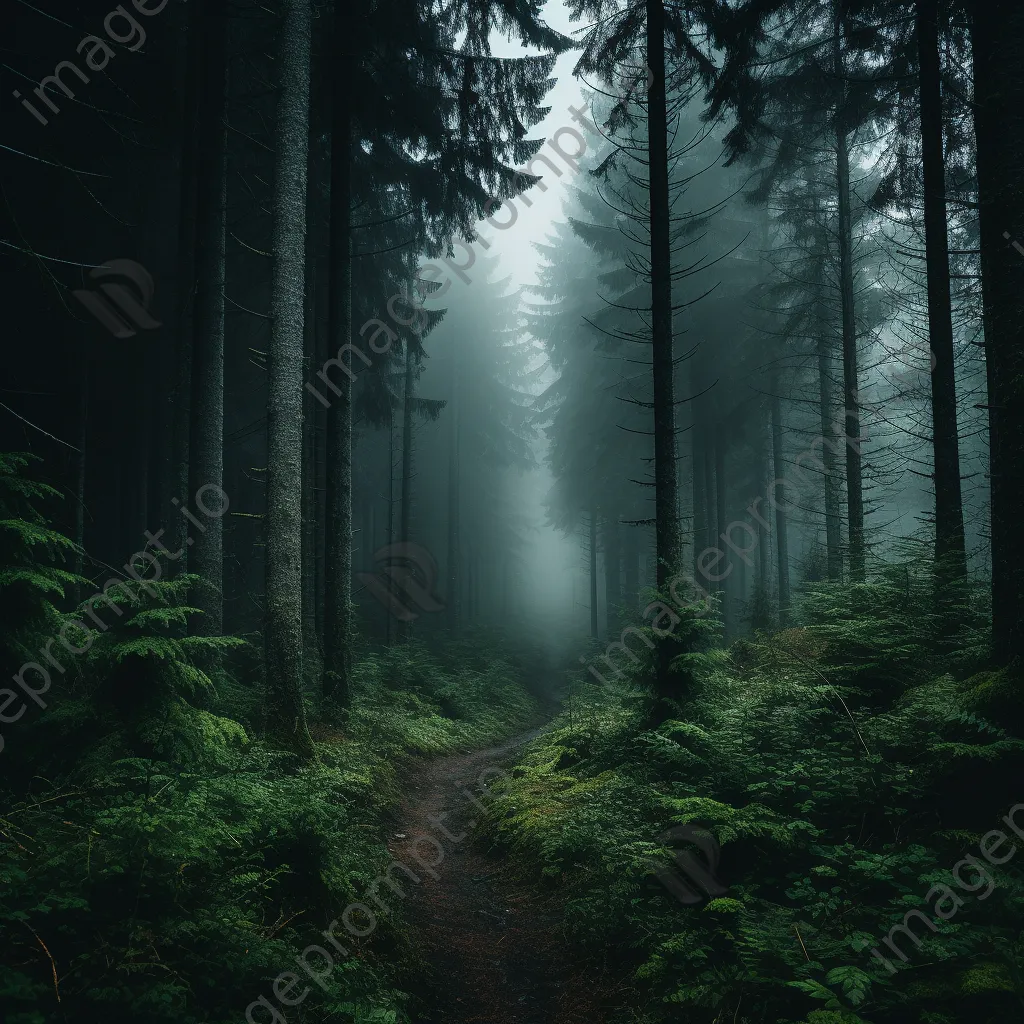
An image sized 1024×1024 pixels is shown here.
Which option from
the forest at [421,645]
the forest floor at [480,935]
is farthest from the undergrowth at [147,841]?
the forest floor at [480,935]

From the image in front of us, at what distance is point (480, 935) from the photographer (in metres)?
5.42

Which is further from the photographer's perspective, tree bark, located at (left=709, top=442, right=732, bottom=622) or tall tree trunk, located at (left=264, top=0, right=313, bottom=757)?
tree bark, located at (left=709, top=442, right=732, bottom=622)

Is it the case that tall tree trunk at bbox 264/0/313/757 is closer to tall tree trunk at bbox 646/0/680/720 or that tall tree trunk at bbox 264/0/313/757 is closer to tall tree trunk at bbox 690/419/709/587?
tall tree trunk at bbox 646/0/680/720

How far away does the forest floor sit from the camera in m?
4.32

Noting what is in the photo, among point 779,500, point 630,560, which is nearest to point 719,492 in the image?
point 779,500

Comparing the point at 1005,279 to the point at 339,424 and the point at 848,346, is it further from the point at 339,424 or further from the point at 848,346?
the point at 848,346

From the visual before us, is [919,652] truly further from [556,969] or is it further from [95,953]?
[95,953]

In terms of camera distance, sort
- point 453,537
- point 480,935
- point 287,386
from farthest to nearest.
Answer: point 453,537, point 287,386, point 480,935

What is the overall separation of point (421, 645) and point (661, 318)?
15535mm

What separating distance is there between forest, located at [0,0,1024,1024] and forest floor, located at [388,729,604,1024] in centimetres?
4

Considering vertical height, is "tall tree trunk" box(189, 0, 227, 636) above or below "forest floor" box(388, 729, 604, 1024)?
above

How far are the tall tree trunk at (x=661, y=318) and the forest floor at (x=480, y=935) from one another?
4.18m

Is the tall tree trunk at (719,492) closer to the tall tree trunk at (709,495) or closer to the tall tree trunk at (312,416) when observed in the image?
the tall tree trunk at (709,495)

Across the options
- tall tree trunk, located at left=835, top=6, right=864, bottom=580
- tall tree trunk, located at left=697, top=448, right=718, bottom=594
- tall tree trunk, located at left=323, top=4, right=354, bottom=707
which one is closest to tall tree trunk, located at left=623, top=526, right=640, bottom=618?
tall tree trunk, located at left=697, top=448, right=718, bottom=594
